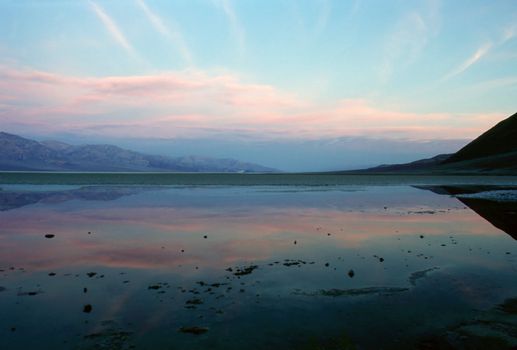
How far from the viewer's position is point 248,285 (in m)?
14.1

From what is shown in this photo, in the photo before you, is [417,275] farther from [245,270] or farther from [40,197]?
[40,197]

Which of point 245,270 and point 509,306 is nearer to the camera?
point 509,306

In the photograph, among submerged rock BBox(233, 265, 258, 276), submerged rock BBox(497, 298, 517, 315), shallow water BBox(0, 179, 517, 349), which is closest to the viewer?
shallow water BBox(0, 179, 517, 349)

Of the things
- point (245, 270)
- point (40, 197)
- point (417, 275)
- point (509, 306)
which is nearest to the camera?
point (509, 306)

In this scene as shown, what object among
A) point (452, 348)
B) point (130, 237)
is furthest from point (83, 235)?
point (452, 348)

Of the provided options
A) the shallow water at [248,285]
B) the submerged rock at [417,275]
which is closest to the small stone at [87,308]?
the shallow water at [248,285]

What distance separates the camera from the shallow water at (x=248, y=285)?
9875 mm

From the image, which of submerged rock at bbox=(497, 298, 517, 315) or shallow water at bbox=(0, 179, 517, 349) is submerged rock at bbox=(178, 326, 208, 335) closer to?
shallow water at bbox=(0, 179, 517, 349)

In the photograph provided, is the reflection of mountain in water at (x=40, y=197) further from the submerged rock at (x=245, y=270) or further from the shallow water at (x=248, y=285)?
the submerged rock at (x=245, y=270)

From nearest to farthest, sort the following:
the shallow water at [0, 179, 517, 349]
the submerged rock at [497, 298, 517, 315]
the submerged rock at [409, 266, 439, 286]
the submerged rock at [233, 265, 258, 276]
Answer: the shallow water at [0, 179, 517, 349]
the submerged rock at [497, 298, 517, 315]
the submerged rock at [409, 266, 439, 286]
the submerged rock at [233, 265, 258, 276]

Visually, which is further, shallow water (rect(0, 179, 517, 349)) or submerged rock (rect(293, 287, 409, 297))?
submerged rock (rect(293, 287, 409, 297))

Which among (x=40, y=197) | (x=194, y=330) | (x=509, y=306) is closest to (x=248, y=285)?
(x=194, y=330)

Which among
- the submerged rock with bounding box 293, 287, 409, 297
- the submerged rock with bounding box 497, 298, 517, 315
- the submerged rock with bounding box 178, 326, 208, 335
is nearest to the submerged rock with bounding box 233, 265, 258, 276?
the submerged rock with bounding box 293, 287, 409, 297

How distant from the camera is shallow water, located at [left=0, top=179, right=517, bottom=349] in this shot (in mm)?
9875
